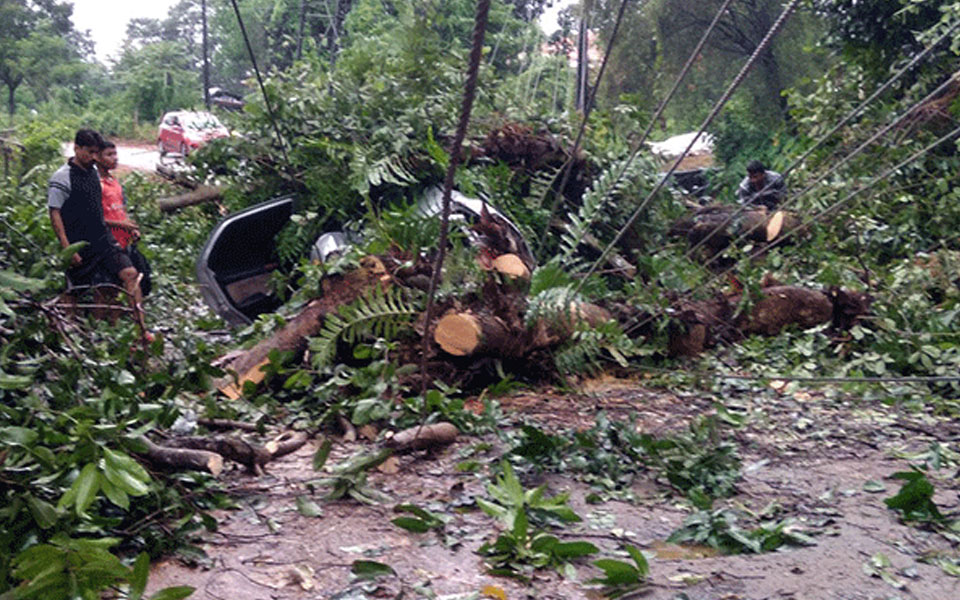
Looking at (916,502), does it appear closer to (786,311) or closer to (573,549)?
(573,549)

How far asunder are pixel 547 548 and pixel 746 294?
12.9ft

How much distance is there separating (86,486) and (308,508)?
113cm

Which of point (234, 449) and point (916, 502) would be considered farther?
point (234, 449)

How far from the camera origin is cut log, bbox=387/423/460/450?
415cm

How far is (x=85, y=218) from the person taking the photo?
558 cm

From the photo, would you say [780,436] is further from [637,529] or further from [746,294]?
[746,294]

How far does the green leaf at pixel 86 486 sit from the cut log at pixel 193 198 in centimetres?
665

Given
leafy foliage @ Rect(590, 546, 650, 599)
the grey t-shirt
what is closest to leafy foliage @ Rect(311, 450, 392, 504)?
leafy foliage @ Rect(590, 546, 650, 599)

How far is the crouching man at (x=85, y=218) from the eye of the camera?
555 cm

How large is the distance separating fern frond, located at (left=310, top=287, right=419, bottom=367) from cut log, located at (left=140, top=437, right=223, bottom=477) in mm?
1628

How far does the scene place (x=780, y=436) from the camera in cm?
467

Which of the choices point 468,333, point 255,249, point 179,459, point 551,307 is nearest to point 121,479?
point 179,459

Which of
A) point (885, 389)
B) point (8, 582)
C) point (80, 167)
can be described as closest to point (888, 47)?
point (885, 389)

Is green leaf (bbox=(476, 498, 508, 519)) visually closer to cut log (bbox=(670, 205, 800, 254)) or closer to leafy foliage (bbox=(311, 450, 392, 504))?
leafy foliage (bbox=(311, 450, 392, 504))
